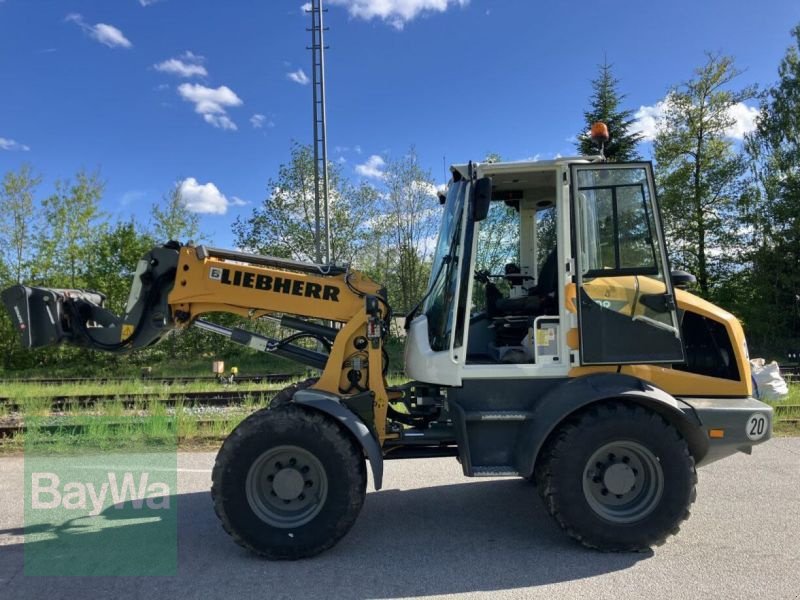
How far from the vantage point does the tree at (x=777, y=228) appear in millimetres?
21516

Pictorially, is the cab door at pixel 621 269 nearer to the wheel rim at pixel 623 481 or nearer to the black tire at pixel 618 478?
the black tire at pixel 618 478

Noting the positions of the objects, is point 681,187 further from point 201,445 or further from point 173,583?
point 173,583

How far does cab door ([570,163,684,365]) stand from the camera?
13.0 feet

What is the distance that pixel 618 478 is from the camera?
3.88 m

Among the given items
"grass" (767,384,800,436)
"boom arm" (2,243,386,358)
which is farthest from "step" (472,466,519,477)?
"grass" (767,384,800,436)

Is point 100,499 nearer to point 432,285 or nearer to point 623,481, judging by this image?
point 432,285

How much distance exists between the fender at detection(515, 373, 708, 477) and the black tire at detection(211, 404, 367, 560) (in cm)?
118

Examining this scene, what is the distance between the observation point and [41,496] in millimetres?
5004

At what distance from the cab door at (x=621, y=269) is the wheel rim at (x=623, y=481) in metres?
0.65

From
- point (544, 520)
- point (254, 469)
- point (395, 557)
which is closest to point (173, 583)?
point (254, 469)

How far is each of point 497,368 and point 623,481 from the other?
45.7 inches

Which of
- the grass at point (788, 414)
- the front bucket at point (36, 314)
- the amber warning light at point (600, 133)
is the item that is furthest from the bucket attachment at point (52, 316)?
the grass at point (788, 414)

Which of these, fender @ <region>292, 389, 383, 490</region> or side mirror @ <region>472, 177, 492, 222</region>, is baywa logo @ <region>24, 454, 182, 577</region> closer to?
fender @ <region>292, 389, 383, 490</region>

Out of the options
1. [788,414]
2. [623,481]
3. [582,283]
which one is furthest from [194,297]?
[788,414]
